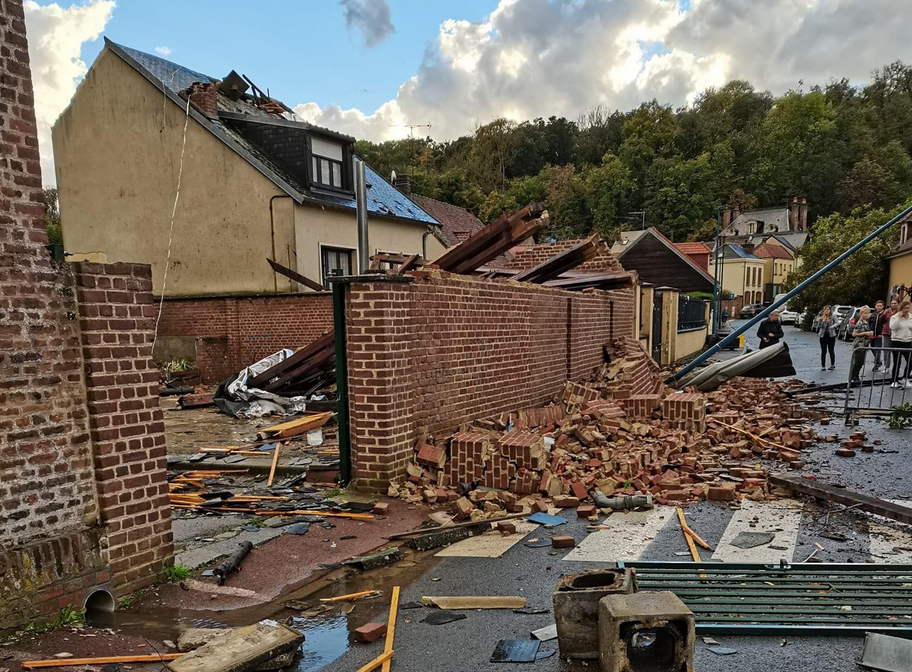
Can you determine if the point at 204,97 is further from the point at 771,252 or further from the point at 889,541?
the point at 771,252

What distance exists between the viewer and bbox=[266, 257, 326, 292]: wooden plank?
55.5ft

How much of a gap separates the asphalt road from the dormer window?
16733mm

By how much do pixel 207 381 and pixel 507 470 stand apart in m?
14.0

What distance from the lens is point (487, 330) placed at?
7551 mm

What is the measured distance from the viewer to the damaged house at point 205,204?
56.8 feet

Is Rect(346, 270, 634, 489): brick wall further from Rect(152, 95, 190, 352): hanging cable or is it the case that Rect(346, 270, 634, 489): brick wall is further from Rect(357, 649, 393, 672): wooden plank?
Rect(152, 95, 190, 352): hanging cable

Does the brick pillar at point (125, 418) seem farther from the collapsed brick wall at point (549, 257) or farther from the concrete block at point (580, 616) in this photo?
the collapsed brick wall at point (549, 257)

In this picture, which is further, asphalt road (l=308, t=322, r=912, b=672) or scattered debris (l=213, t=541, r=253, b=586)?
scattered debris (l=213, t=541, r=253, b=586)

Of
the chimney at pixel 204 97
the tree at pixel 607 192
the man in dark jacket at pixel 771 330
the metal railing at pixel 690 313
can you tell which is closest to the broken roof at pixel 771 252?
the tree at pixel 607 192

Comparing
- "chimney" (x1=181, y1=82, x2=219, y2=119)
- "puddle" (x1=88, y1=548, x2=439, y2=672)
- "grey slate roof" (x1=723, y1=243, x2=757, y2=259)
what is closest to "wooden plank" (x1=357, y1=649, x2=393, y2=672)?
"puddle" (x1=88, y1=548, x2=439, y2=672)

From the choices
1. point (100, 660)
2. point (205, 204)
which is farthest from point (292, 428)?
point (205, 204)

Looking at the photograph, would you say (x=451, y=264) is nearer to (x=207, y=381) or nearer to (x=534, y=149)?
(x=207, y=381)

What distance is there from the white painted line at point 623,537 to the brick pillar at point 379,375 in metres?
2.15

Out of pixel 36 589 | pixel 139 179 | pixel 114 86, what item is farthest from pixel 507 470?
pixel 114 86
